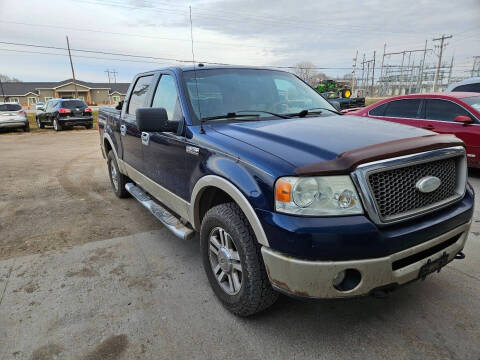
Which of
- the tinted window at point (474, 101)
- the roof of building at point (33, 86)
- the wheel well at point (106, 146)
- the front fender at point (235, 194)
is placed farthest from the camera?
the roof of building at point (33, 86)

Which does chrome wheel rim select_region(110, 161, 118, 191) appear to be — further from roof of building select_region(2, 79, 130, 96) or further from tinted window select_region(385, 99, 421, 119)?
roof of building select_region(2, 79, 130, 96)

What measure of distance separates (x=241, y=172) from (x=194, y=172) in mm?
675

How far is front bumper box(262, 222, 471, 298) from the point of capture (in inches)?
71.0

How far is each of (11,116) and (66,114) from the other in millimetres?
2347

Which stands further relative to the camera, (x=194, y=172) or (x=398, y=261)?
(x=194, y=172)

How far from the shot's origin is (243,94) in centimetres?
317

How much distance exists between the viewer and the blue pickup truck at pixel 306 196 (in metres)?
1.82

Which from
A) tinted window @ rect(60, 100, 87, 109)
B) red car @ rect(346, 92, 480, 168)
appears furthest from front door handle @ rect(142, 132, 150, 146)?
tinted window @ rect(60, 100, 87, 109)

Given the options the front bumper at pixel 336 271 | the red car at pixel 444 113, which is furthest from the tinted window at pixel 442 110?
the front bumper at pixel 336 271

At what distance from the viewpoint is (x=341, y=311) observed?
2.47 meters

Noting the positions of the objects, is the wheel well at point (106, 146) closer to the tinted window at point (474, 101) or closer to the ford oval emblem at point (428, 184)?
the ford oval emblem at point (428, 184)

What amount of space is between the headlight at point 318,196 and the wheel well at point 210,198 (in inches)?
30.2

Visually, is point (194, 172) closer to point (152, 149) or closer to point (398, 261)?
point (152, 149)

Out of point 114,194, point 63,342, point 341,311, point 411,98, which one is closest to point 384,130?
point 341,311
